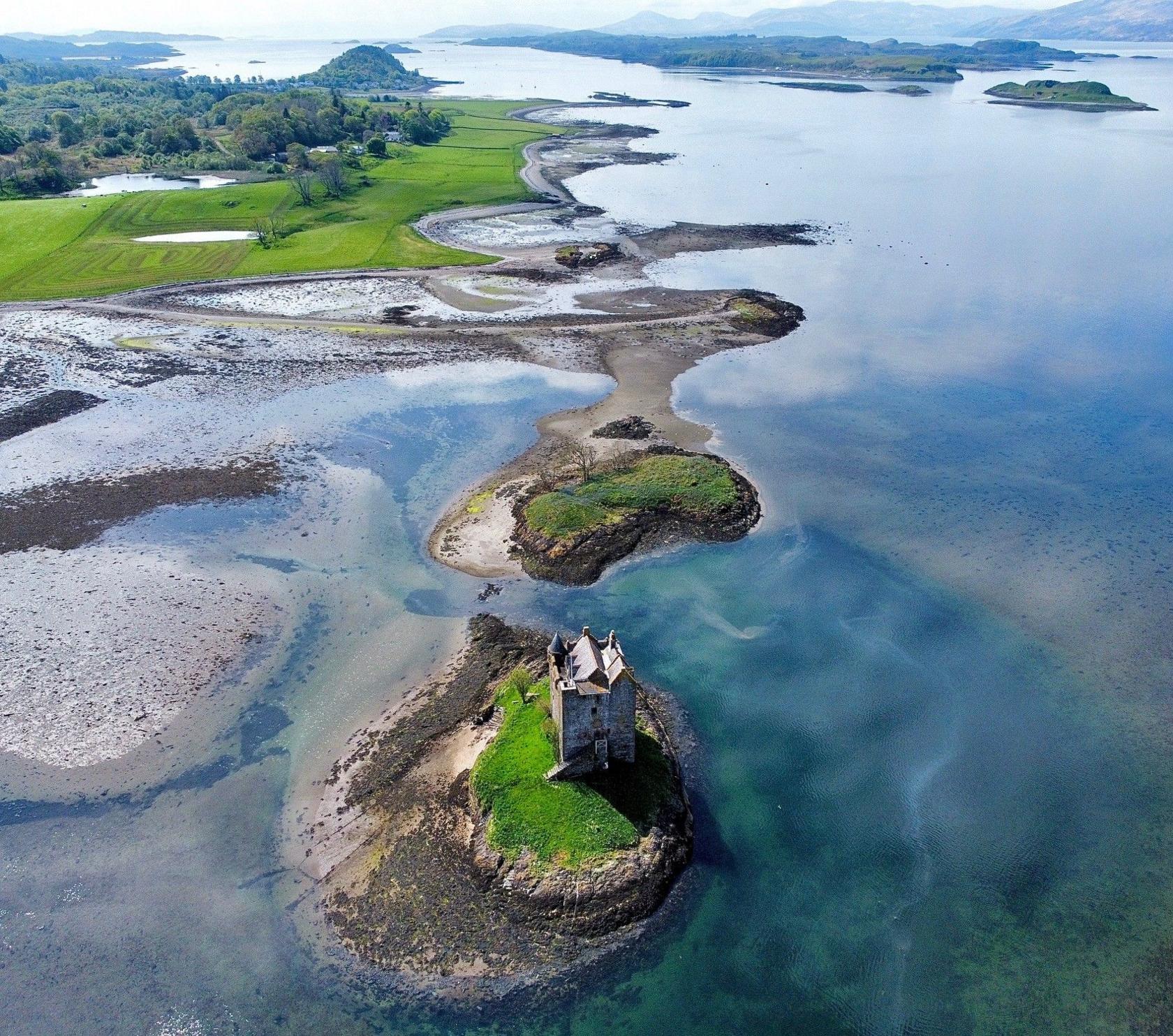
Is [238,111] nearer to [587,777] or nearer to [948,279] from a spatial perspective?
[948,279]

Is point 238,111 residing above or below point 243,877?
above

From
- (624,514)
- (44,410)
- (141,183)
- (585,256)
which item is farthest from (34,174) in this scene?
(624,514)

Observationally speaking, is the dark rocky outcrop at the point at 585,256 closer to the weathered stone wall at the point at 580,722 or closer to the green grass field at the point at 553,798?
the green grass field at the point at 553,798

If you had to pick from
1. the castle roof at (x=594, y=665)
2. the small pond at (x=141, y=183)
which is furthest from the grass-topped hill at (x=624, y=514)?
the small pond at (x=141, y=183)

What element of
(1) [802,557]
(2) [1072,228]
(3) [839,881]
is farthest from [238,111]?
(3) [839,881]

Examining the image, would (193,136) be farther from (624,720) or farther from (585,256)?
(624,720)

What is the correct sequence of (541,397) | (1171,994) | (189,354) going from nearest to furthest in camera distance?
(1171,994) → (541,397) → (189,354)

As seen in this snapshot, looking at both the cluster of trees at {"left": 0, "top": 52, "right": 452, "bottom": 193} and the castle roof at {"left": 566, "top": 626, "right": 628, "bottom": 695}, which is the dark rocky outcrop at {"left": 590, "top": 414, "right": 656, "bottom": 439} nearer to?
the castle roof at {"left": 566, "top": 626, "right": 628, "bottom": 695}
